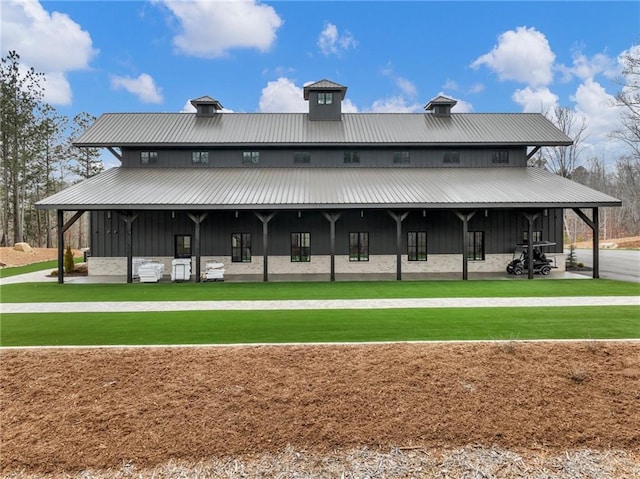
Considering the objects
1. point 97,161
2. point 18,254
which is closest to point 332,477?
point 18,254

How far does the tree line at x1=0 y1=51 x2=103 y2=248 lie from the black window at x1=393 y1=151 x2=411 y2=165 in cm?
2609

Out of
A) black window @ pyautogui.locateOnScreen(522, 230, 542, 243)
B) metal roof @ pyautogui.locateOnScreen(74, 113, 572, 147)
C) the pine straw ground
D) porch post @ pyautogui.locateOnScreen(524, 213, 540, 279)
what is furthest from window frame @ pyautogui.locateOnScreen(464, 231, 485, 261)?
the pine straw ground

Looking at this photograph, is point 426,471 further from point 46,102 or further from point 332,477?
point 46,102

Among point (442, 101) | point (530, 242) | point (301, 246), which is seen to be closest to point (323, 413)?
point (301, 246)

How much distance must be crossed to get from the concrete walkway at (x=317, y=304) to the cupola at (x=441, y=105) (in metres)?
15.4

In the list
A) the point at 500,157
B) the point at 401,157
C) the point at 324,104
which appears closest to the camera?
the point at 401,157

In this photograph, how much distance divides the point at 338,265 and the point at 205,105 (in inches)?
533

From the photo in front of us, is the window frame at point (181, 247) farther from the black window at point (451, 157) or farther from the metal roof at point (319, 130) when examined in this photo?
the black window at point (451, 157)

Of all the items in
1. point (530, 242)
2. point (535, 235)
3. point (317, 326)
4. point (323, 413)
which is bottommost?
point (323, 413)

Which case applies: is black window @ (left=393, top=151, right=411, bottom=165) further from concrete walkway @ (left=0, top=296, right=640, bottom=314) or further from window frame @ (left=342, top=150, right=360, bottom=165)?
concrete walkway @ (left=0, top=296, right=640, bottom=314)

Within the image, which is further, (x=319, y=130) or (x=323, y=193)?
(x=319, y=130)

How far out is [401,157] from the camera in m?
20.7

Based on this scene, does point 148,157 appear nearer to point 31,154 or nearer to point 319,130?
point 319,130

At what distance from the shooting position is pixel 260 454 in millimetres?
4227
